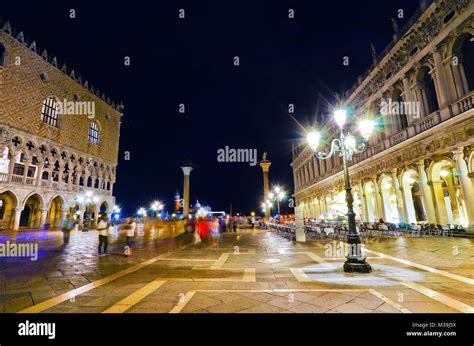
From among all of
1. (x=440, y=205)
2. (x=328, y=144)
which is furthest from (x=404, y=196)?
(x=328, y=144)

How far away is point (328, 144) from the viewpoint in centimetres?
2769

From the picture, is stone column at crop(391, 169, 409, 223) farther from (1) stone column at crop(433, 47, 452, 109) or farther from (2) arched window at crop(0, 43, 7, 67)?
(2) arched window at crop(0, 43, 7, 67)

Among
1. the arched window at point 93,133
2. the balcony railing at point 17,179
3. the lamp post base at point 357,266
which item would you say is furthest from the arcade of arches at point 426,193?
the arched window at point 93,133

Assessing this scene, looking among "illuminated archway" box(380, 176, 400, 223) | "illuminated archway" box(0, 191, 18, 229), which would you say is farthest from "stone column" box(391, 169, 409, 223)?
"illuminated archway" box(0, 191, 18, 229)

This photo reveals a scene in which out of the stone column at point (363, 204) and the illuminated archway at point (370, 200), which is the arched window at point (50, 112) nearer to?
the stone column at point (363, 204)

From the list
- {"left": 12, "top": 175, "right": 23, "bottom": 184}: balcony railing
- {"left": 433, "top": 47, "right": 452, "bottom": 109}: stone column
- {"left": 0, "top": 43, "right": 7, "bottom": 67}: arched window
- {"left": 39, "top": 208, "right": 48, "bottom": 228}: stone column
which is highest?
{"left": 0, "top": 43, "right": 7, "bottom": 67}: arched window

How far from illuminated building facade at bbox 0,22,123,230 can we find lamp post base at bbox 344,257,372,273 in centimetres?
2909

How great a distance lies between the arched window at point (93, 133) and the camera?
33.7 meters

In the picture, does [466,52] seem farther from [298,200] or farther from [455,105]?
[298,200]

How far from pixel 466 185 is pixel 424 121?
4273 mm

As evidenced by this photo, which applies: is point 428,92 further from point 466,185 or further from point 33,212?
point 33,212

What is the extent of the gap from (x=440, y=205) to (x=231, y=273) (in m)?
13.9

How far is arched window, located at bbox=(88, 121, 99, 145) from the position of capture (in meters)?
33.7

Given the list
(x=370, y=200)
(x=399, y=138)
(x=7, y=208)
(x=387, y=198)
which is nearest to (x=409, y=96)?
(x=399, y=138)
